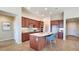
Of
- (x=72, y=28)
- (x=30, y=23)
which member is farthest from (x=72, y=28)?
(x=30, y=23)

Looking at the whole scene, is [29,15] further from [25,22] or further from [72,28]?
[72,28]

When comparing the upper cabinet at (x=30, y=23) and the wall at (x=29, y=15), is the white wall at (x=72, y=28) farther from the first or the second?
the wall at (x=29, y=15)

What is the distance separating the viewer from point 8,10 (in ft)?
12.6

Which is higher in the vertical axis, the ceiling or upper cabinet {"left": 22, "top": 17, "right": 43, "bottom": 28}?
the ceiling

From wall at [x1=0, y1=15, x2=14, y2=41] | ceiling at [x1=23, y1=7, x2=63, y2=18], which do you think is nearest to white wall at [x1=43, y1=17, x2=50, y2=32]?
ceiling at [x1=23, y1=7, x2=63, y2=18]

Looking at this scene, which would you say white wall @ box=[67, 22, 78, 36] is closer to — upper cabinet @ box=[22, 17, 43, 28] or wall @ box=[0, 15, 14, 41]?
upper cabinet @ box=[22, 17, 43, 28]

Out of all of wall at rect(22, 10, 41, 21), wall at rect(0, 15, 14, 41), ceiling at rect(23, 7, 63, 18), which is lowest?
wall at rect(0, 15, 14, 41)

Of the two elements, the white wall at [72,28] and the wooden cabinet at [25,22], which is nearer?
the wooden cabinet at [25,22]

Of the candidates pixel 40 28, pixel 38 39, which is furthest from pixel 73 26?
pixel 38 39

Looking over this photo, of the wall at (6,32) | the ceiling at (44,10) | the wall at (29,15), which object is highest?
→ the ceiling at (44,10)

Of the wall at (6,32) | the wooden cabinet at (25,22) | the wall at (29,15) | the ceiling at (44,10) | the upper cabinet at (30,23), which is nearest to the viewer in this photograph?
the ceiling at (44,10)

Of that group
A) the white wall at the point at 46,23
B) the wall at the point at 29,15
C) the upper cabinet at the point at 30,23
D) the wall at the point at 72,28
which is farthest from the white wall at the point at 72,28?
the wall at the point at 29,15
